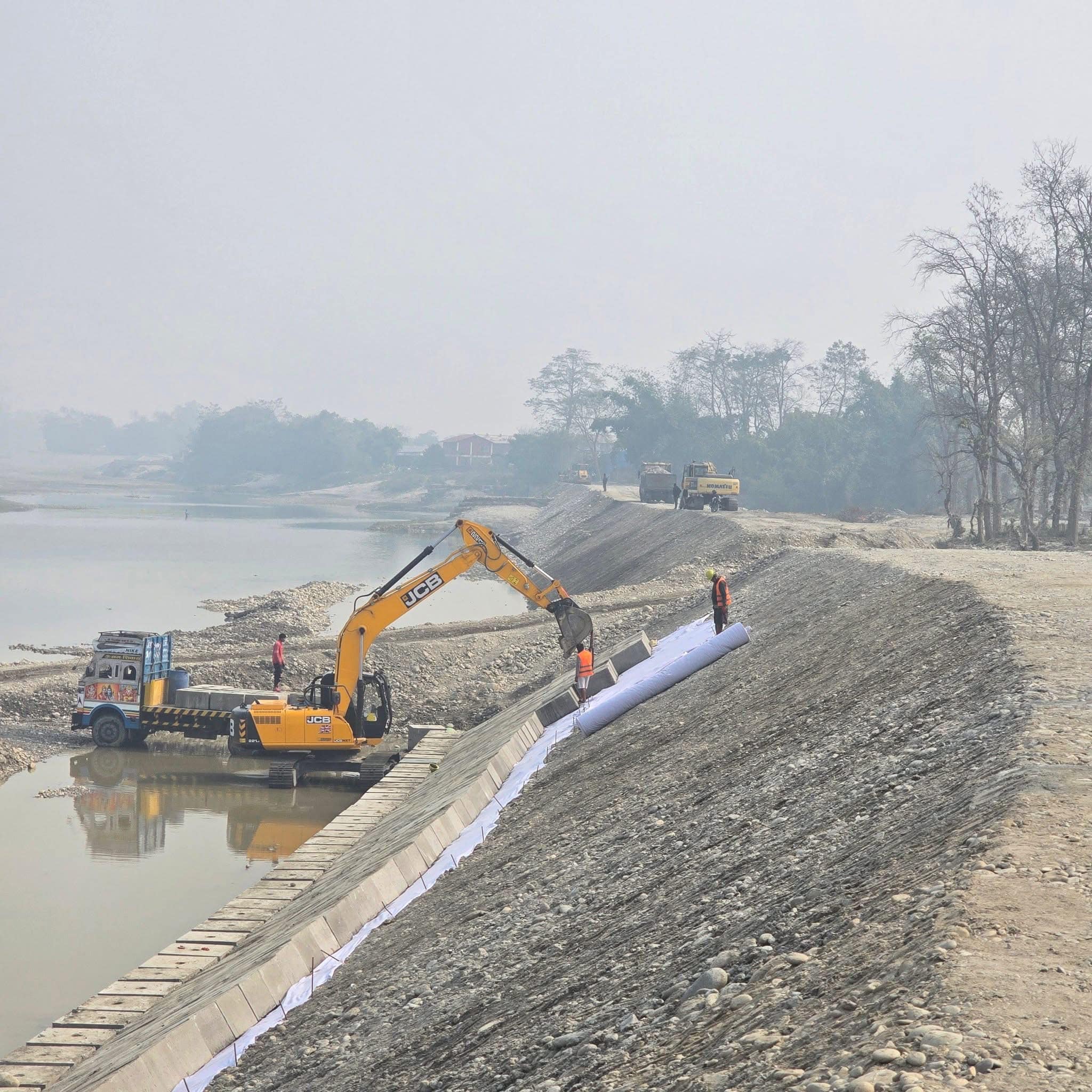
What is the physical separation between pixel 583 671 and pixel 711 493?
37.6 metres

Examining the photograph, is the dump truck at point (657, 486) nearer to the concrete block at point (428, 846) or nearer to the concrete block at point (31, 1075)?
the concrete block at point (428, 846)

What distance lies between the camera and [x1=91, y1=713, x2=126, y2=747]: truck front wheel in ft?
80.9

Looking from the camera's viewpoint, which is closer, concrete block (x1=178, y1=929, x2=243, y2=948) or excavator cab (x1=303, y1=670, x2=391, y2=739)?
concrete block (x1=178, y1=929, x2=243, y2=948)

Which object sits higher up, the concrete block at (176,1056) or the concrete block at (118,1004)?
the concrete block at (176,1056)

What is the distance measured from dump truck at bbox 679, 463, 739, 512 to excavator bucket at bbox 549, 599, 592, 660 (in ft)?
120

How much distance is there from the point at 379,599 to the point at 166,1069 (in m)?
12.6

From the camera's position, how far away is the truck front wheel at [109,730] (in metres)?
24.7

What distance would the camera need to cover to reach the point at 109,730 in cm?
2472

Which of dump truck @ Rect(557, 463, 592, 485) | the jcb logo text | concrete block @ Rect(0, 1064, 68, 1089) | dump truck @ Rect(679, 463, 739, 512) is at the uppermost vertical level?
dump truck @ Rect(557, 463, 592, 485)

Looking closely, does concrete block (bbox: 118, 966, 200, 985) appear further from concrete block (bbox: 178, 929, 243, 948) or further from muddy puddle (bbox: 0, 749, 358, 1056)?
muddy puddle (bbox: 0, 749, 358, 1056)

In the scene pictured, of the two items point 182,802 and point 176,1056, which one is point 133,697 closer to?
point 182,802

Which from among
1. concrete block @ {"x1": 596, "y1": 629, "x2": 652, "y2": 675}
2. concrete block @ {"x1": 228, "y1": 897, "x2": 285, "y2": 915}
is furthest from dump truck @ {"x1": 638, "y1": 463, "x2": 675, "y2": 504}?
concrete block @ {"x1": 228, "y1": 897, "x2": 285, "y2": 915}

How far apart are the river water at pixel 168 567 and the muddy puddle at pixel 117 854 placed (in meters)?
15.2

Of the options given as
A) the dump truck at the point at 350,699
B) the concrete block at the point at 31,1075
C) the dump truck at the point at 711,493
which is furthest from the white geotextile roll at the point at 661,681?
the dump truck at the point at 711,493
